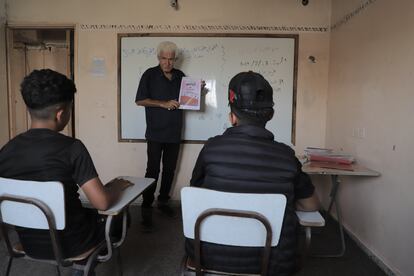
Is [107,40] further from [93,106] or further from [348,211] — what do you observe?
[348,211]

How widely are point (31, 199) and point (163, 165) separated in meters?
1.95

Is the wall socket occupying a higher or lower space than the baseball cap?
lower

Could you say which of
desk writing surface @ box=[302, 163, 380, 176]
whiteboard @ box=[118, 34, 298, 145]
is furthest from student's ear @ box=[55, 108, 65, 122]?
whiteboard @ box=[118, 34, 298, 145]

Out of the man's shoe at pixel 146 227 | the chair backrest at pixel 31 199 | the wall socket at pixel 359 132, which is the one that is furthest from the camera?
the man's shoe at pixel 146 227

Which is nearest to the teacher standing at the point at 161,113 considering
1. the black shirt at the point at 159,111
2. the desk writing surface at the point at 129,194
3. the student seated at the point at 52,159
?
the black shirt at the point at 159,111

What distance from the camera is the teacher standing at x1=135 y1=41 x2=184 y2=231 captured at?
294cm

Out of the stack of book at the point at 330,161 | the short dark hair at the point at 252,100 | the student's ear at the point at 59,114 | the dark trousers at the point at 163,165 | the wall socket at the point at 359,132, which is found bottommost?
the dark trousers at the point at 163,165

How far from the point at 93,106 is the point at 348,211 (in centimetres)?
288

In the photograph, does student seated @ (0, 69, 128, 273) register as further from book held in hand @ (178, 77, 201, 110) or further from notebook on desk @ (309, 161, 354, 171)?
book held in hand @ (178, 77, 201, 110)

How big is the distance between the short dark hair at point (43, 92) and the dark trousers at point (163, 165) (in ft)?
5.30

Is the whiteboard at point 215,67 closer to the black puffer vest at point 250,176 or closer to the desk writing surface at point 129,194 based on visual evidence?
the desk writing surface at point 129,194

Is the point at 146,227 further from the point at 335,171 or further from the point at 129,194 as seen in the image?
the point at 335,171

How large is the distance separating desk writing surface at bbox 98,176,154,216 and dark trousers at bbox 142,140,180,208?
3.89 ft

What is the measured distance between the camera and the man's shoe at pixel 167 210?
10.5ft
